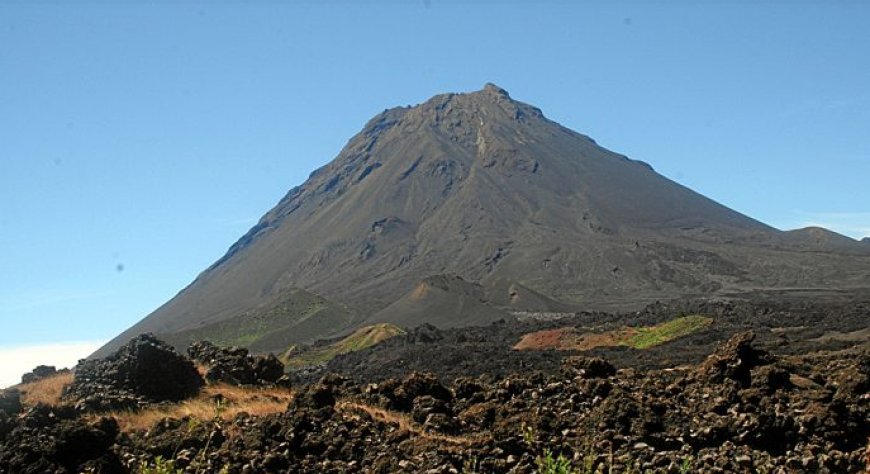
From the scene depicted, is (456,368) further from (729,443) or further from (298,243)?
(298,243)

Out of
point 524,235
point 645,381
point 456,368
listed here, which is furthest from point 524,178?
point 645,381

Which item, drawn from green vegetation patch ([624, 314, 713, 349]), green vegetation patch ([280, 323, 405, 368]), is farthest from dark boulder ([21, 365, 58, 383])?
green vegetation patch ([280, 323, 405, 368])

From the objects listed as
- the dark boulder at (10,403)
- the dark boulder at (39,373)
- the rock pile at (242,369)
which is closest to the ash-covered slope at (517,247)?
the dark boulder at (39,373)

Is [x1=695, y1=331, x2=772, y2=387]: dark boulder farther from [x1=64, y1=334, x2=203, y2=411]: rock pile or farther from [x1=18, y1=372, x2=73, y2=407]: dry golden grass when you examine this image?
[x1=18, y1=372, x2=73, y2=407]: dry golden grass

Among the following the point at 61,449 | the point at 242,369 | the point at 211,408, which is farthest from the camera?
the point at 242,369

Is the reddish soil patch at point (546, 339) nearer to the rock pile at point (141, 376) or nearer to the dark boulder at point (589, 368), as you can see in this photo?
the dark boulder at point (589, 368)

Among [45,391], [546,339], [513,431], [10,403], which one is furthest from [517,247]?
[513,431]

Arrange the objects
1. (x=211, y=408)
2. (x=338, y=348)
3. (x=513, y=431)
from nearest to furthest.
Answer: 1. (x=513, y=431)
2. (x=211, y=408)
3. (x=338, y=348)

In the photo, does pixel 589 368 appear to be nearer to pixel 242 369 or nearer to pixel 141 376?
pixel 242 369
